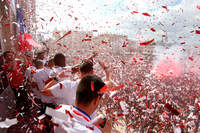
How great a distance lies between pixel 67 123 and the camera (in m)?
1.19

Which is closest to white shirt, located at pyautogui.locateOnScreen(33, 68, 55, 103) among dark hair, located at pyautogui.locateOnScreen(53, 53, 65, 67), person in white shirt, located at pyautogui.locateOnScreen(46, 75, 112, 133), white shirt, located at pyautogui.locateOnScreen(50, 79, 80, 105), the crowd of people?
the crowd of people

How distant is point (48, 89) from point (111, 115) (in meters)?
4.79

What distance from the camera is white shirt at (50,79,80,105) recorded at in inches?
83.4

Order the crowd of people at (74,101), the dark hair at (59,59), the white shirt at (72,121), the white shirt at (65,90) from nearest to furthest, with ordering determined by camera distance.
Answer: the white shirt at (72,121) < the crowd of people at (74,101) < the white shirt at (65,90) < the dark hair at (59,59)

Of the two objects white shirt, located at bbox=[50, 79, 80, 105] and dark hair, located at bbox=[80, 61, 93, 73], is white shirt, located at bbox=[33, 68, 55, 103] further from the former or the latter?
dark hair, located at bbox=[80, 61, 93, 73]

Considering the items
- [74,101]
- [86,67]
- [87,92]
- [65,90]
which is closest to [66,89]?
[65,90]

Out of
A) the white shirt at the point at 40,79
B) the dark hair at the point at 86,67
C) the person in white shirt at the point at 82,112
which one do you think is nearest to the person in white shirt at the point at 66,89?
the dark hair at the point at 86,67

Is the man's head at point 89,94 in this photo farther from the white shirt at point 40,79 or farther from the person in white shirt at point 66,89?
the white shirt at point 40,79

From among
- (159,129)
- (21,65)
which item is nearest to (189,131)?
(159,129)

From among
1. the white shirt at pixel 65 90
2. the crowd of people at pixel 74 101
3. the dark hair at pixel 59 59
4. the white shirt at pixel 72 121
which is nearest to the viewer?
the white shirt at pixel 72 121

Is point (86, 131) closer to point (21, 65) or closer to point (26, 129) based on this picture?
point (26, 129)

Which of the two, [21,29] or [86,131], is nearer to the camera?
[86,131]

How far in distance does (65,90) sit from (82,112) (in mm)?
966

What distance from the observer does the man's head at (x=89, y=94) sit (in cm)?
131
